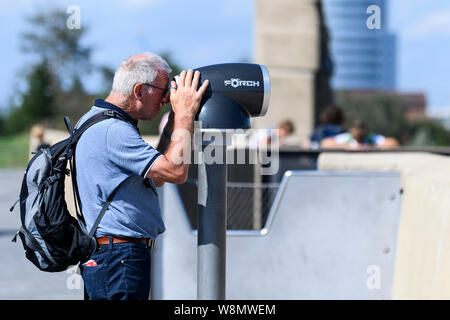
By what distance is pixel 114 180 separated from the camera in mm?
2760

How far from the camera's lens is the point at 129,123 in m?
2.81

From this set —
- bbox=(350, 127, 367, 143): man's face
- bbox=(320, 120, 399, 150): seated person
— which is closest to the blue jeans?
bbox=(320, 120, 399, 150): seated person

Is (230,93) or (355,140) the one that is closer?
(230,93)

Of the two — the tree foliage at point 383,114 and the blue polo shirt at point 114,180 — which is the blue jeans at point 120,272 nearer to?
the blue polo shirt at point 114,180

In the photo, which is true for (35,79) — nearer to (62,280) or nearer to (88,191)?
(62,280)

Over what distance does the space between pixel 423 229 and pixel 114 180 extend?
2.23 m

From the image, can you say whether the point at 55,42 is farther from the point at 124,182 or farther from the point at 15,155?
the point at 124,182

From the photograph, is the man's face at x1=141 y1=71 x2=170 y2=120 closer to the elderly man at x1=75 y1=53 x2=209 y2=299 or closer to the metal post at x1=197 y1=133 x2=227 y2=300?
the elderly man at x1=75 y1=53 x2=209 y2=299

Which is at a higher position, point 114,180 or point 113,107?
point 113,107

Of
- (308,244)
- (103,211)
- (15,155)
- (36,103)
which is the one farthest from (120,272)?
(36,103)

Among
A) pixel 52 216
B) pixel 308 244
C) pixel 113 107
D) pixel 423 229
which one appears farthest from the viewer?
pixel 308 244

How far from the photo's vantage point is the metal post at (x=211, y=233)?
266cm

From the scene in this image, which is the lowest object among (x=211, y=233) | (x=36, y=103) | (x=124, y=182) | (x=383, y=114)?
(x=383, y=114)
